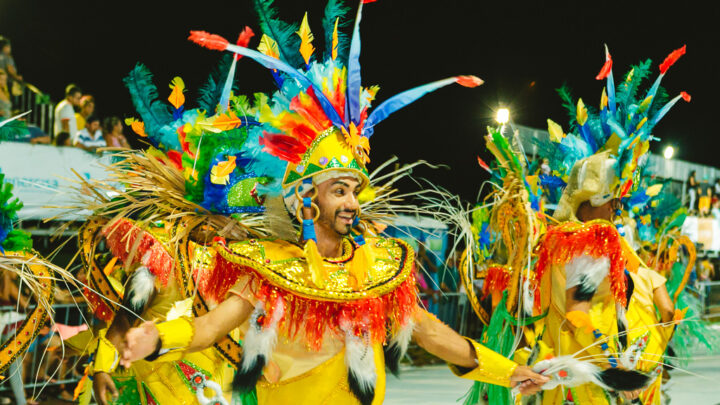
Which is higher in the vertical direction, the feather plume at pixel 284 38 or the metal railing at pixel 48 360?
the feather plume at pixel 284 38

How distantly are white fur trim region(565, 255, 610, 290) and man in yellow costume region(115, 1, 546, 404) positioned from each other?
1178mm

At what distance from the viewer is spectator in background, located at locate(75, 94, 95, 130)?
7.14 metres

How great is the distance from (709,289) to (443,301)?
6.72 metres

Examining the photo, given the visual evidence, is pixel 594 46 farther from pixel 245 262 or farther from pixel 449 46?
pixel 245 262

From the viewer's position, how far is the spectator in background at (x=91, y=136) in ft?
23.3

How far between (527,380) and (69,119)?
5.75 meters

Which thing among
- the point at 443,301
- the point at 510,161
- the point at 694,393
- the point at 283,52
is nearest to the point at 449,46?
the point at 443,301

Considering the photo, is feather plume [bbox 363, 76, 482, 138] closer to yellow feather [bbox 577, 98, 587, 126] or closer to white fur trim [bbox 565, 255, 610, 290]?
white fur trim [bbox 565, 255, 610, 290]

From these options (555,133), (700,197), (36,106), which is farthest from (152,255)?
(700,197)

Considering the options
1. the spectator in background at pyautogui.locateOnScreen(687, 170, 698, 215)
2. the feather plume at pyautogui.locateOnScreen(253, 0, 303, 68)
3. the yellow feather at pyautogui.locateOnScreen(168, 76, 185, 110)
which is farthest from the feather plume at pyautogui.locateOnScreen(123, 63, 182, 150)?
the spectator in background at pyautogui.locateOnScreen(687, 170, 698, 215)

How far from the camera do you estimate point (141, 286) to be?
3.58m

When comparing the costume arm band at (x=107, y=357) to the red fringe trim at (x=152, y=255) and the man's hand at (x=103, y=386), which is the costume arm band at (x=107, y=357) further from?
Result: the red fringe trim at (x=152, y=255)

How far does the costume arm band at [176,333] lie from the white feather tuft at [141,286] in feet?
4.52

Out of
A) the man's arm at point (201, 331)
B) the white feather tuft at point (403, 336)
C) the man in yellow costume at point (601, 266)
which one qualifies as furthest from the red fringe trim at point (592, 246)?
the man's arm at point (201, 331)
